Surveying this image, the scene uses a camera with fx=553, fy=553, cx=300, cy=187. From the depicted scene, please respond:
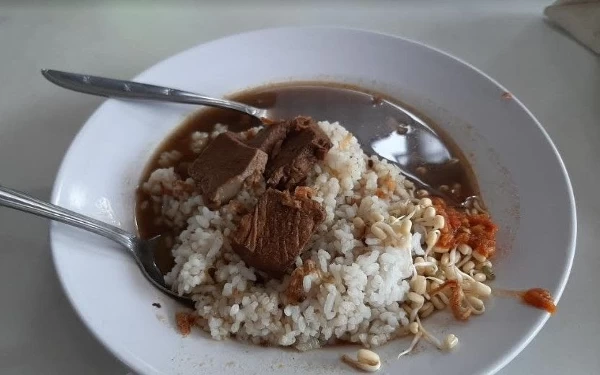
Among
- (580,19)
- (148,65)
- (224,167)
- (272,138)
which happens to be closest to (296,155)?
(272,138)

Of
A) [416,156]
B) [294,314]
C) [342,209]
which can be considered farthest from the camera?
[416,156]

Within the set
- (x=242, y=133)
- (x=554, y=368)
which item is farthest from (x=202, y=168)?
(x=554, y=368)

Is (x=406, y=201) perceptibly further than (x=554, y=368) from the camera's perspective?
Yes

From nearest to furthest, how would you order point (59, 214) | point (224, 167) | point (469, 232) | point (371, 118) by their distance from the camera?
1. point (59, 214)
2. point (469, 232)
3. point (224, 167)
4. point (371, 118)

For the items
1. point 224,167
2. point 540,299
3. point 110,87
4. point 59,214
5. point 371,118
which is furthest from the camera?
point 371,118

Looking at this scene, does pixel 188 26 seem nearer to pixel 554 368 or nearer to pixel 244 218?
pixel 244 218

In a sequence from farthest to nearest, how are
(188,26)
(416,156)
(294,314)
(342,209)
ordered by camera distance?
(188,26) → (416,156) → (342,209) → (294,314)

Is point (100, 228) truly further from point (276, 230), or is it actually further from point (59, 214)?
point (276, 230)
